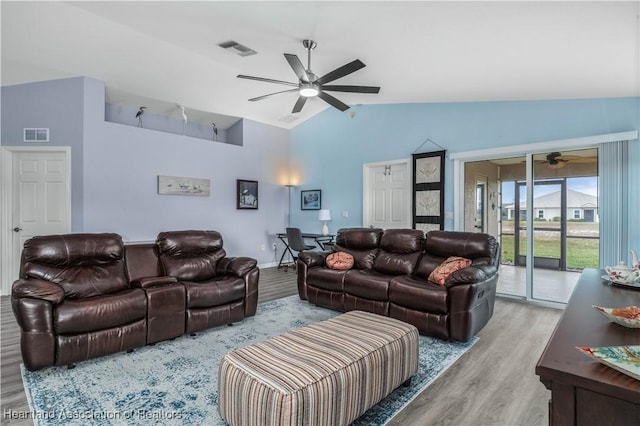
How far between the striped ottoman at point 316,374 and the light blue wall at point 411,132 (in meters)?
3.42

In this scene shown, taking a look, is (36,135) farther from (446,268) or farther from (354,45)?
(446,268)

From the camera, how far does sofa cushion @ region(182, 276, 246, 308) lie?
10.4 ft

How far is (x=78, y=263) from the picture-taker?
3107mm

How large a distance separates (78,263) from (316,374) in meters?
2.74

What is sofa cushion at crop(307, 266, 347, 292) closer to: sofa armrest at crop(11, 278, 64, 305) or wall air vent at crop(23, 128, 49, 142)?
sofa armrest at crop(11, 278, 64, 305)

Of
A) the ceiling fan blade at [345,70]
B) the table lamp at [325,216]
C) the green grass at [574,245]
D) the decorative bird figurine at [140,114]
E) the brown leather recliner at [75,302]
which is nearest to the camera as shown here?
the brown leather recliner at [75,302]

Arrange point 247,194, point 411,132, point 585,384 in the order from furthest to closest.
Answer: point 247,194 < point 411,132 < point 585,384

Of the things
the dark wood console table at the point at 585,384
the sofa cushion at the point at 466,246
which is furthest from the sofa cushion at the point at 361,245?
the dark wood console table at the point at 585,384

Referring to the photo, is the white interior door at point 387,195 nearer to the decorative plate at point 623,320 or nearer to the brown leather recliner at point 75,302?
the brown leather recliner at point 75,302

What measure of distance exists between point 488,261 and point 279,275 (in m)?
3.83

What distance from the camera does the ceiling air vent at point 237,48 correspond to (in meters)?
3.83

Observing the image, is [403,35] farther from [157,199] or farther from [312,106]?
[157,199]

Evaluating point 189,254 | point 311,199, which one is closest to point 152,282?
point 189,254

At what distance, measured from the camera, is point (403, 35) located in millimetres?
2945
